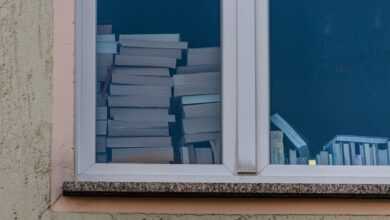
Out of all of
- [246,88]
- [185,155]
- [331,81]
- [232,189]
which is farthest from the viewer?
[331,81]

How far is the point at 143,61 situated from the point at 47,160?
0.69 metres

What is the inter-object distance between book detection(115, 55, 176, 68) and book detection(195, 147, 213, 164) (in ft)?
1.44

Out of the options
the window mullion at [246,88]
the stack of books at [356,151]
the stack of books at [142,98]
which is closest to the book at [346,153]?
the stack of books at [356,151]

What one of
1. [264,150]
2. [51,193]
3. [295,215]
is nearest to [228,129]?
[264,150]

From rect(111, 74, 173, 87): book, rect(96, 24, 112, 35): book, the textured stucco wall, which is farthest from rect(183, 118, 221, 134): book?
the textured stucco wall

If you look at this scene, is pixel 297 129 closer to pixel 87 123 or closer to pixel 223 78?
pixel 223 78

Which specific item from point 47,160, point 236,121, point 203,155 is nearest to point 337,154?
point 236,121

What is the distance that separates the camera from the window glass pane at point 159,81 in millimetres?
4484

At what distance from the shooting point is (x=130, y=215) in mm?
4270

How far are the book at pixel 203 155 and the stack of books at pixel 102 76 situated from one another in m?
0.43

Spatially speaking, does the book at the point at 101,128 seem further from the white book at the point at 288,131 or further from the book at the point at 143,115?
the white book at the point at 288,131

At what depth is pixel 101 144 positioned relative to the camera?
445 cm

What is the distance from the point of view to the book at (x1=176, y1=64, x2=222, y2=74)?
14.9 feet

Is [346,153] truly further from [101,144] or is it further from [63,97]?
[63,97]
